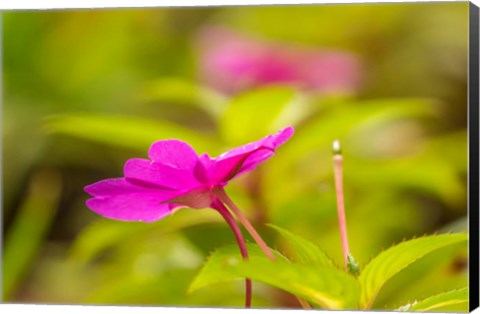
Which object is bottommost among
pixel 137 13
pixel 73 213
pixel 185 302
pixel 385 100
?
pixel 185 302

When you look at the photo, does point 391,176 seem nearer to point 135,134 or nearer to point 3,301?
point 135,134

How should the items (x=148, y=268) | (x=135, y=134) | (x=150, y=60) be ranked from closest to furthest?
(x=135, y=134), (x=148, y=268), (x=150, y=60)

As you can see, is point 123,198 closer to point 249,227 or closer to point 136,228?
point 249,227

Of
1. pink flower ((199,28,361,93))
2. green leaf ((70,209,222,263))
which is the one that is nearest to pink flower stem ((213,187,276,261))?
green leaf ((70,209,222,263))

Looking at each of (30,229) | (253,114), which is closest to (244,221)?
(253,114)

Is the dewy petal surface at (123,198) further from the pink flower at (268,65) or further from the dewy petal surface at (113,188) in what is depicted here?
the pink flower at (268,65)

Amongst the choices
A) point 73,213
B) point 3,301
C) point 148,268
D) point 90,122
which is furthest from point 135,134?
point 3,301

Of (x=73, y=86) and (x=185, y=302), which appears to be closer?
(x=185, y=302)
